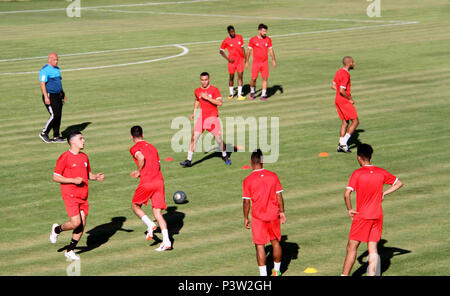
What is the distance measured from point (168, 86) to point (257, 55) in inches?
185

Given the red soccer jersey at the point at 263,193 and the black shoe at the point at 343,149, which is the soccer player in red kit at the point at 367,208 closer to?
the red soccer jersey at the point at 263,193

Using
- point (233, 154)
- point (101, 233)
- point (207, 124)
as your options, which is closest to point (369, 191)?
point (101, 233)

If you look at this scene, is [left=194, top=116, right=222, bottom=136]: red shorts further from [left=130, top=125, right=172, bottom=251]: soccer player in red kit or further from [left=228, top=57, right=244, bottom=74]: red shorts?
[left=228, top=57, right=244, bottom=74]: red shorts

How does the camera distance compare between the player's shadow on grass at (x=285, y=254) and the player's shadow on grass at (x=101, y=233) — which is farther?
the player's shadow on grass at (x=101, y=233)

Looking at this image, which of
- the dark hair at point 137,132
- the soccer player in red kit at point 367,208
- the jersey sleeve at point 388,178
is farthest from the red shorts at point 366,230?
the dark hair at point 137,132

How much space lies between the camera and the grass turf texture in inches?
522

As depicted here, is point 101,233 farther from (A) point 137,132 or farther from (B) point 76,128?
(B) point 76,128

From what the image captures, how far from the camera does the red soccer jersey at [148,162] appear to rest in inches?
521

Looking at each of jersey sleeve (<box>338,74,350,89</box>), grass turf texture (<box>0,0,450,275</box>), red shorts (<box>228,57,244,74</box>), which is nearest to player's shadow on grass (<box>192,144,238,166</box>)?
grass turf texture (<box>0,0,450,275</box>)

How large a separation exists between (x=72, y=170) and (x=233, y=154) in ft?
26.2

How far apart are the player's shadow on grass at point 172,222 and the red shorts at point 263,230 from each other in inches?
110

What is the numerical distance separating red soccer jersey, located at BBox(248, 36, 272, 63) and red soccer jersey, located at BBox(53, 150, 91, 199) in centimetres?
1485

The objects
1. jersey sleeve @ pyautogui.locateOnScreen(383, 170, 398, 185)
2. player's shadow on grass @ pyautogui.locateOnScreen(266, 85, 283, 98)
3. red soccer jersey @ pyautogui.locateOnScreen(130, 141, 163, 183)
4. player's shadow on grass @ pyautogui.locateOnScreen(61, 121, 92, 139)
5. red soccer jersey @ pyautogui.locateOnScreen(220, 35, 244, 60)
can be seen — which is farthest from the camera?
player's shadow on grass @ pyautogui.locateOnScreen(266, 85, 283, 98)
